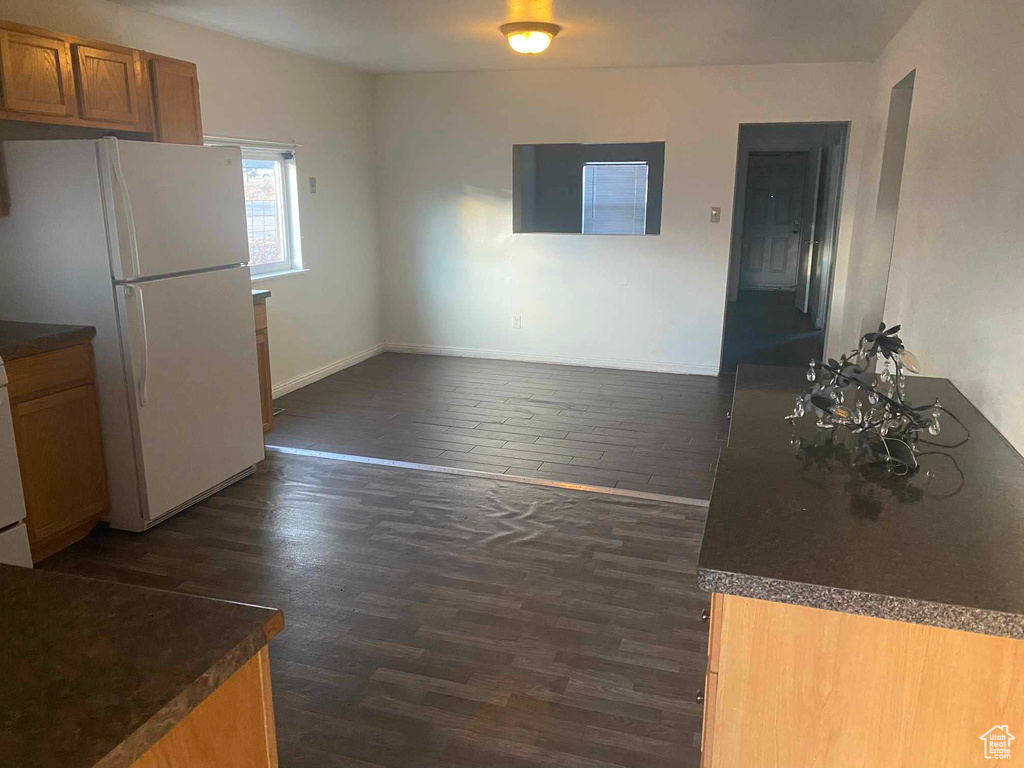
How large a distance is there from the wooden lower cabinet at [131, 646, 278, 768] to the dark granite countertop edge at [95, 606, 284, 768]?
0.10 ft

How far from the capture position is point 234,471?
368 centimetres

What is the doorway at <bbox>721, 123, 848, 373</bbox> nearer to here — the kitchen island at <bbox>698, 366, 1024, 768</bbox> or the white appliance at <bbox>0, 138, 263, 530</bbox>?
the white appliance at <bbox>0, 138, 263, 530</bbox>

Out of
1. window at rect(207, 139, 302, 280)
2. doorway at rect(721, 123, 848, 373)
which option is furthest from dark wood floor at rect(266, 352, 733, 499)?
doorway at rect(721, 123, 848, 373)

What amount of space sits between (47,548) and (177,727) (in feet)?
8.45

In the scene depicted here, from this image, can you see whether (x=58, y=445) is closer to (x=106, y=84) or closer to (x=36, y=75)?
(x=36, y=75)

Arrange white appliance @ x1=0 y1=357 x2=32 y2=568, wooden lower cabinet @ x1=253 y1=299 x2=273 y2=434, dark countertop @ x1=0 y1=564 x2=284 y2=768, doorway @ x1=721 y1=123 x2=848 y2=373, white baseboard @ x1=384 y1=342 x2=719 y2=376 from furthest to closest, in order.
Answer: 1. doorway @ x1=721 y1=123 x2=848 y2=373
2. white baseboard @ x1=384 y1=342 x2=719 y2=376
3. wooden lower cabinet @ x1=253 y1=299 x2=273 y2=434
4. white appliance @ x1=0 y1=357 x2=32 y2=568
5. dark countertop @ x1=0 y1=564 x2=284 y2=768

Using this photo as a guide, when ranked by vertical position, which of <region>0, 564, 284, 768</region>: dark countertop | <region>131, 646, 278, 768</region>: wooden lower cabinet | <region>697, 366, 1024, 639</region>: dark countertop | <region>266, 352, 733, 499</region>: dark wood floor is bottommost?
<region>266, 352, 733, 499</region>: dark wood floor

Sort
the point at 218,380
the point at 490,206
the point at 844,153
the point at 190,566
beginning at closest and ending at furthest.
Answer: the point at 190,566 → the point at 218,380 → the point at 844,153 → the point at 490,206

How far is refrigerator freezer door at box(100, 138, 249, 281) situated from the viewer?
292cm

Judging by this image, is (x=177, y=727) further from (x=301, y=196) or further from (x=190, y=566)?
(x=301, y=196)

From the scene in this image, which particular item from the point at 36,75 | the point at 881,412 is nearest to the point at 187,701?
the point at 881,412

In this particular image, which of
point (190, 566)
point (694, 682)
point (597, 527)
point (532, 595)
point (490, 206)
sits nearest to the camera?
point (694, 682)

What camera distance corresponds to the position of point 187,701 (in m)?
0.87

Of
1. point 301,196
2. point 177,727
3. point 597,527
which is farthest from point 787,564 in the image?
point 301,196
